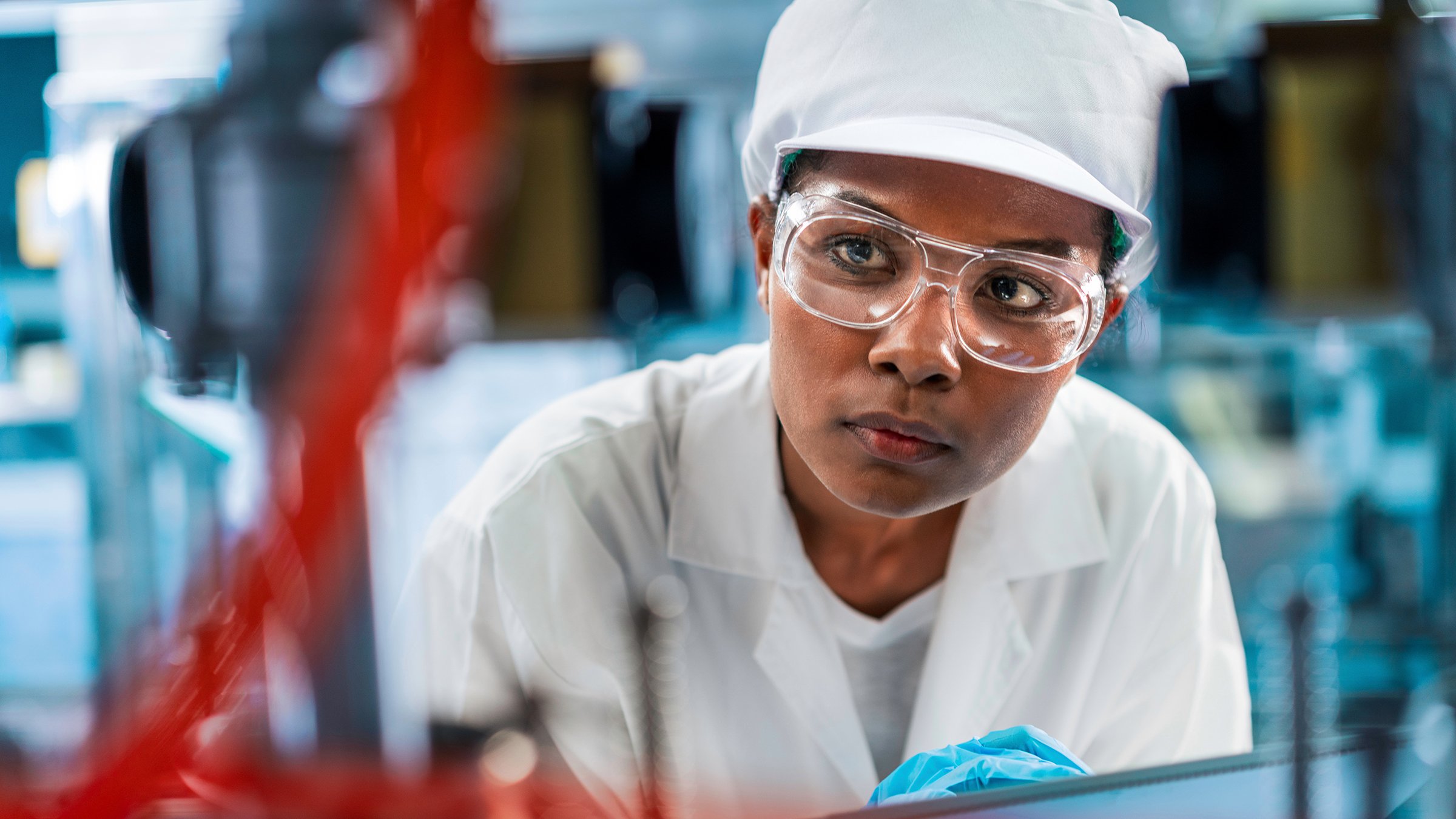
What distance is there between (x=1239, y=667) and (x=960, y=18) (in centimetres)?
84

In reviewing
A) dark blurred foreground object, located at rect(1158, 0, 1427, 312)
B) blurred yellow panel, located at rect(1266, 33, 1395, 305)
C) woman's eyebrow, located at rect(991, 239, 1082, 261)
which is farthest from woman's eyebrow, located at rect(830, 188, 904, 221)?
blurred yellow panel, located at rect(1266, 33, 1395, 305)

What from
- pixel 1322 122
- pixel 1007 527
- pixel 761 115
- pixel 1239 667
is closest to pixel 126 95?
pixel 761 115

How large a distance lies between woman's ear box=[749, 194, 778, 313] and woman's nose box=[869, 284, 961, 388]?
222 mm

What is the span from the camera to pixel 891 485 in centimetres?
106

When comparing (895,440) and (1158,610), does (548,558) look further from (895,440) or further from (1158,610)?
(1158,610)

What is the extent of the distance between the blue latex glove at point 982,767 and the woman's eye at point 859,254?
0.43 meters

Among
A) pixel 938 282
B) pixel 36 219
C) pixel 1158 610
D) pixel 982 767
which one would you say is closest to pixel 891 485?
pixel 938 282

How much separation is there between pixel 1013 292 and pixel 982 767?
0.45m

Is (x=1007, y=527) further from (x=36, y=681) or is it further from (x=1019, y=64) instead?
(x=36, y=681)

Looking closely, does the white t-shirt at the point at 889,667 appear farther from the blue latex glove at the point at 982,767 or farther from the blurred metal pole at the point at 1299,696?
the blurred metal pole at the point at 1299,696

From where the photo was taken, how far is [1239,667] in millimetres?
1376

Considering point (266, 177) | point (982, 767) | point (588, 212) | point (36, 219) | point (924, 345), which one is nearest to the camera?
point (982, 767)

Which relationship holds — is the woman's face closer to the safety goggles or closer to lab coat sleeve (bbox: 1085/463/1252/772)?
the safety goggles

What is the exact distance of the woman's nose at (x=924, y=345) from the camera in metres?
1.02
